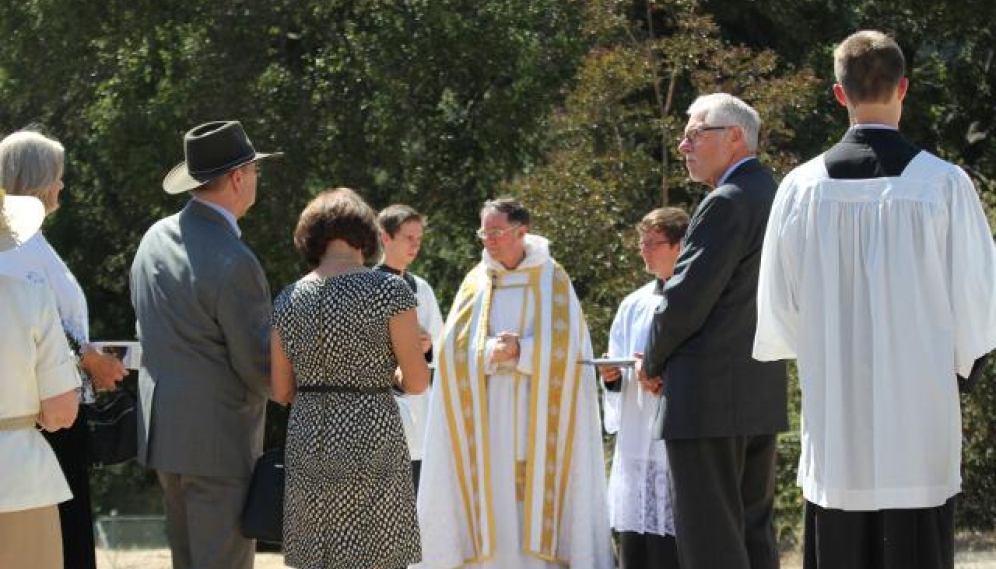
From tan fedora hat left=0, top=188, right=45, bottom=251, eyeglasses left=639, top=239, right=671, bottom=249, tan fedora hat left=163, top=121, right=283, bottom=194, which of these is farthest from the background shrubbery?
tan fedora hat left=0, top=188, right=45, bottom=251

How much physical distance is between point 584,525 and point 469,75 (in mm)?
9436

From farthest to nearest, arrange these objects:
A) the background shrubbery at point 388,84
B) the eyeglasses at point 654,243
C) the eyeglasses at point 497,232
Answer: the background shrubbery at point 388,84
the eyeglasses at point 497,232
the eyeglasses at point 654,243

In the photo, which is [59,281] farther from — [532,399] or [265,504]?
[532,399]

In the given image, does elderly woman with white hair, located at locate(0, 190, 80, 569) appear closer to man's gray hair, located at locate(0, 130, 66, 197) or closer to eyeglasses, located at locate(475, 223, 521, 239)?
man's gray hair, located at locate(0, 130, 66, 197)

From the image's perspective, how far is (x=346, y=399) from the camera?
6.25m

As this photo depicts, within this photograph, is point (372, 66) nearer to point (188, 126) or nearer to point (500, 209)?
point (188, 126)

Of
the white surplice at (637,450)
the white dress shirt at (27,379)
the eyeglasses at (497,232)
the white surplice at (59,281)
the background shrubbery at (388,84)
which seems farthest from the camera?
the background shrubbery at (388,84)

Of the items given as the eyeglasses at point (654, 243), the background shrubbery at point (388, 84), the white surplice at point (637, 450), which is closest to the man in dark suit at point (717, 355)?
the eyeglasses at point (654, 243)

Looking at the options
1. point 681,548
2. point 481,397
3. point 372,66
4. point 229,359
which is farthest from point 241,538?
point 372,66

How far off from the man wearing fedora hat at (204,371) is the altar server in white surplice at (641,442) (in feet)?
8.28

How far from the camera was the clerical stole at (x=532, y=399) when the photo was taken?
28.9 ft

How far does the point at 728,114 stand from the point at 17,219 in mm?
2760

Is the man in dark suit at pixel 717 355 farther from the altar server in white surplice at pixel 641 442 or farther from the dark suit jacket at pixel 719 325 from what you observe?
the altar server in white surplice at pixel 641 442

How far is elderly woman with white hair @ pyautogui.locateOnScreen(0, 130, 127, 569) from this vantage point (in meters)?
6.39
